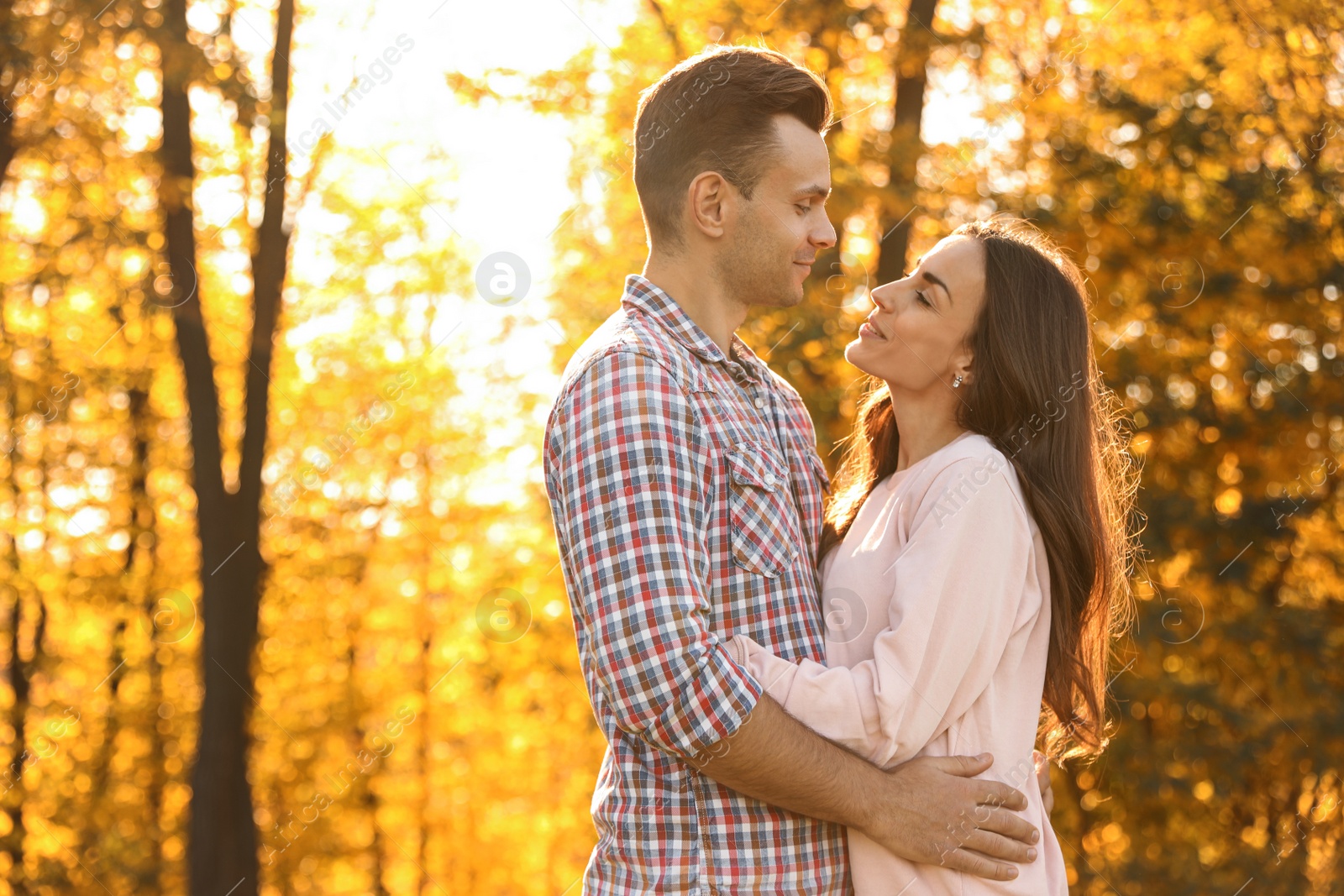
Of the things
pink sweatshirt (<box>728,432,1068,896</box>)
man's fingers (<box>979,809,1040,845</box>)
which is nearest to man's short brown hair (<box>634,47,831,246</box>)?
pink sweatshirt (<box>728,432,1068,896</box>)

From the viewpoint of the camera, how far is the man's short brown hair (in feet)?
7.03

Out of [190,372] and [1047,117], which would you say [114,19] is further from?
[1047,117]

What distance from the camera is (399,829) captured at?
46.8ft

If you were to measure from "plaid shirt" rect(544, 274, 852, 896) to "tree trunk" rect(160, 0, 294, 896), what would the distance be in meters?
5.07

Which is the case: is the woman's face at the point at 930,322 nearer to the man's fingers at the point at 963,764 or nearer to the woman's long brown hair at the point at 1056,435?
the woman's long brown hair at the point at 1056,435

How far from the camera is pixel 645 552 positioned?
1.71 metres

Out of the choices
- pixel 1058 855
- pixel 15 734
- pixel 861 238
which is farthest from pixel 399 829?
pixel 1058 855

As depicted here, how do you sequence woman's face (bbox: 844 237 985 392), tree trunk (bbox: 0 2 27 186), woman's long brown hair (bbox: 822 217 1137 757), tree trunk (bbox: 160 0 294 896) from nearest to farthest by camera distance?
woman's long brown hair (bbox: 822 217 1137 757) < woman's face (bbox: 844 237 985 392) < tree trunk (bbox: 0 2 27 186) < tree trunk (bbox: 160 0 294 896)

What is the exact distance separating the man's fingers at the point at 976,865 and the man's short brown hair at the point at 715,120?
46.7 inches

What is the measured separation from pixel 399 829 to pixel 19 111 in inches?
392

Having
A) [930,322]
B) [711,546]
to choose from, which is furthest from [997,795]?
[930,322]

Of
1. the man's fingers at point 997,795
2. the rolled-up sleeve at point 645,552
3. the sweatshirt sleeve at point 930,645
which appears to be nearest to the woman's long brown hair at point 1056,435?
the sweatshirt sleeve at point 930,645

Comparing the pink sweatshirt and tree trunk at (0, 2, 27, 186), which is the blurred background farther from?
the pink sweatshirt

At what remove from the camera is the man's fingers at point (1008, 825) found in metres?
1.92
